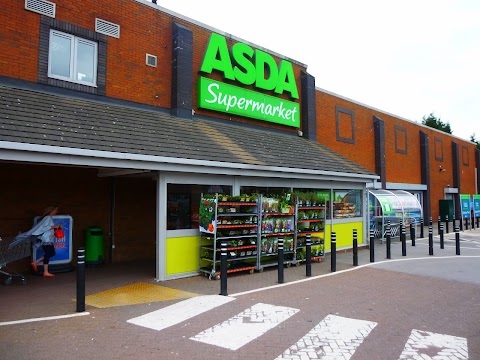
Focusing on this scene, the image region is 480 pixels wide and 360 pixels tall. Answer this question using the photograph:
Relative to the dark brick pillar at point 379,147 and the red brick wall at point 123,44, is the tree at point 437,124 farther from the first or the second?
the red brick wall at point 123,44

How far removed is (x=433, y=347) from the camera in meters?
4.96

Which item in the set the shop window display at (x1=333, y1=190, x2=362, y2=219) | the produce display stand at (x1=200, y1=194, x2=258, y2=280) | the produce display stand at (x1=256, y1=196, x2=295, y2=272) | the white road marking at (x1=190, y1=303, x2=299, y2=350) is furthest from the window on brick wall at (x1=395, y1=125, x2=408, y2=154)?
the white road marking at (x1=190, y1=303, x2=299, y2=350)

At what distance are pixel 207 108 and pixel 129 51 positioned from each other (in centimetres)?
306

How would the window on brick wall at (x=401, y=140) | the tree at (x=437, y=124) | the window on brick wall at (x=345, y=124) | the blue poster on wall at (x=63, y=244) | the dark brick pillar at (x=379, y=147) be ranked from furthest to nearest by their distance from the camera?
1. the tree at (x=437, y=124)
2. the window on brick wall at (x=401, y=140)
3. the dark brick pillar at (x=379, y=147)
4. the window on brick wall at (x=345, y=124)
5. the blue poster on wall at (x=63, y=244)

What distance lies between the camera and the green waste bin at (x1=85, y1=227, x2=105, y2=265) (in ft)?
33.8

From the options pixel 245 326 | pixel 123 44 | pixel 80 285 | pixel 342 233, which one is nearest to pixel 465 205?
pixel 342 233

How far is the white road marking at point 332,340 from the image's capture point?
470cm

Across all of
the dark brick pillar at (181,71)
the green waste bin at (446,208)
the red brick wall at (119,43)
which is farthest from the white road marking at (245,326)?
the green waste bin at (446,208)

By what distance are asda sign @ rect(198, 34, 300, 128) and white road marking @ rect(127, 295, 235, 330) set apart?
7.45 m

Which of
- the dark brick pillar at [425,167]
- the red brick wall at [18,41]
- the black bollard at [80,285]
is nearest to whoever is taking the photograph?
the black bollard at [80,285]

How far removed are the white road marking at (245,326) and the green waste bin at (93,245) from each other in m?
5.47

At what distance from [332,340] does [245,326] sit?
1.27m

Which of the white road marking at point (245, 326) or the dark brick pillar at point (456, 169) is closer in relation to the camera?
the white road marking at point (245, 326)

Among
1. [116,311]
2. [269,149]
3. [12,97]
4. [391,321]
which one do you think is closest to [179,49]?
[269,149]
